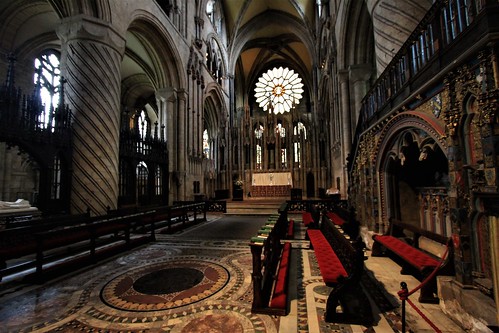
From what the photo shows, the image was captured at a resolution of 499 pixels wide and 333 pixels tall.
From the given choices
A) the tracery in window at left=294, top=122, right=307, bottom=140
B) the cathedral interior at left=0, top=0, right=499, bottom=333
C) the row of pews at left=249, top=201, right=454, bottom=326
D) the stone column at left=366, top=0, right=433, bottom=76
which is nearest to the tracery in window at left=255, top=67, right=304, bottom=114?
the tracery in window at left=294, top=122, right=307, bottom=140

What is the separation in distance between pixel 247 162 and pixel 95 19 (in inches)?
576

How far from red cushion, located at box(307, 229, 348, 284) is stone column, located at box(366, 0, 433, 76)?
15.1 ft

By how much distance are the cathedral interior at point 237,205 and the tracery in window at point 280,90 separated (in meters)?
13.7

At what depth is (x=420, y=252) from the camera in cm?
349

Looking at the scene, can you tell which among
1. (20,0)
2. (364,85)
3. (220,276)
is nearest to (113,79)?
(20,0)

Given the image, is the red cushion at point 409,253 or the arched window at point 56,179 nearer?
the red cushion at point 409,253

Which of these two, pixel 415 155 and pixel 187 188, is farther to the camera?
pixel 187 188

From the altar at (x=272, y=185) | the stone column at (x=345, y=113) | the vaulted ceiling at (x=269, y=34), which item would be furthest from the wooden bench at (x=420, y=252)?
the vaulted ceiling at (x=269, y=34)

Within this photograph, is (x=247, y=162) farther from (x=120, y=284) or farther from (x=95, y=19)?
(x=120, y=284)

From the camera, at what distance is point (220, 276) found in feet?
12.1

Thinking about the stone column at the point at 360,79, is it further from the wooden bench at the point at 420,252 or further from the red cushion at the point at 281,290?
the red cushion at the point at 281,290

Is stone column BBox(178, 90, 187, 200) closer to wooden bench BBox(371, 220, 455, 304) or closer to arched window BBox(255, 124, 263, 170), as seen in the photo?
arched window BBox(255, 124, 263, 170)

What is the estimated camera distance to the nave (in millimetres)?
2350

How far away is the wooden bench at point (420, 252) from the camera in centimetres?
270
